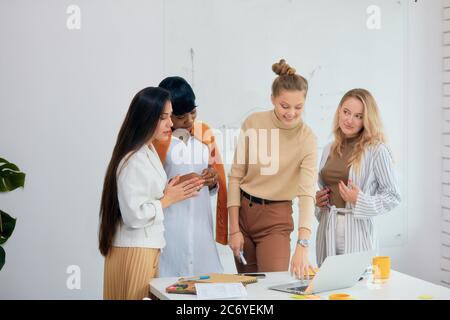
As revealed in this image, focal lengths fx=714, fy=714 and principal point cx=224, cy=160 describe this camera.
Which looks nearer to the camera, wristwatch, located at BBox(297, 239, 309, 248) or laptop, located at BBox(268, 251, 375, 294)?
laptop, located at BBox(268, 251, 375, 294)

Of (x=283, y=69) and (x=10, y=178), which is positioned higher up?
(x=283, y=69)

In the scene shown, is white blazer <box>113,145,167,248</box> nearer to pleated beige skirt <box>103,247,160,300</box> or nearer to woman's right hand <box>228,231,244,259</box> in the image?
pleated beige skirt <box>103,247,160,300</box>

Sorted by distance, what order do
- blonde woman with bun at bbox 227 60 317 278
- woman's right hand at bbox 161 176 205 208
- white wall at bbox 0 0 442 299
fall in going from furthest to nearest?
white wall at bbox 0 0 442 299
blonde woman with bun at bbox 227 60 317 278
woman's right hand at bbox 161 176 205 208

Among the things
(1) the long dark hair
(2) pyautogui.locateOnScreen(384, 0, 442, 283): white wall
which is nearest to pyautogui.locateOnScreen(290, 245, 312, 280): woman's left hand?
(1) the long dark hair

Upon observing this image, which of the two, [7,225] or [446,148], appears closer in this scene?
[7,225]

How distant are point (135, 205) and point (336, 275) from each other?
0.88 meters

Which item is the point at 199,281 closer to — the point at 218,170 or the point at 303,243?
the point at 303,243

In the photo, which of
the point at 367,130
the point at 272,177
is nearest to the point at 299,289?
the point at 272,177

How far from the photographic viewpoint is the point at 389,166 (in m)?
3.62

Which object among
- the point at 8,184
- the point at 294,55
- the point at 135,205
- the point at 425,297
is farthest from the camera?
the point at 294,55

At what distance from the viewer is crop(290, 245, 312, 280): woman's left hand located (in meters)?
3.07

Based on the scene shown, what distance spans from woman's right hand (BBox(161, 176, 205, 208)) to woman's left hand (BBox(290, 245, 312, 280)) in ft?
1.84

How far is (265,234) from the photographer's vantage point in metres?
3.58

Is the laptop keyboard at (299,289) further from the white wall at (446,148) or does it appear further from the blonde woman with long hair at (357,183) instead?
the white wall at (446,148)
